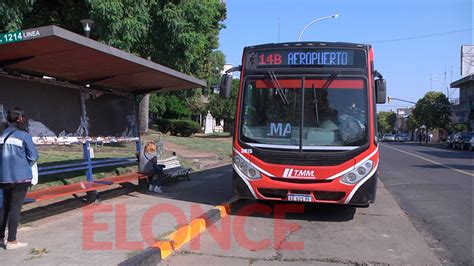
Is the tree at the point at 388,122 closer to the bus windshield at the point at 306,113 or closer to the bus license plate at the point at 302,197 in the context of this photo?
the bus windshield at the point at 306,113

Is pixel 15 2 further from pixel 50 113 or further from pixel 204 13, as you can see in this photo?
pixel 204 13

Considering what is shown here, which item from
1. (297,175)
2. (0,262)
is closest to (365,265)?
(297,175)

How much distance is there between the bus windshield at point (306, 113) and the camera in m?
8.84

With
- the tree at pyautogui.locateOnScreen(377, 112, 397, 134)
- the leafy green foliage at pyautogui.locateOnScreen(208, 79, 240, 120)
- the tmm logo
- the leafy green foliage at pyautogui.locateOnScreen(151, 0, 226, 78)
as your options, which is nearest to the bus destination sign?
the tmm logo

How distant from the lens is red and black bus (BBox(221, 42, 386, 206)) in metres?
8.62

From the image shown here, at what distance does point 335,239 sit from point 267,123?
2.46 metres

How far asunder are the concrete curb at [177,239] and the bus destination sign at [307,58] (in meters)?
2.77

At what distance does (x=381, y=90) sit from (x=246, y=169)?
112 inches

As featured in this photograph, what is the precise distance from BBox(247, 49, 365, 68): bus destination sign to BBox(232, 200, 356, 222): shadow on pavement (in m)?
2.80

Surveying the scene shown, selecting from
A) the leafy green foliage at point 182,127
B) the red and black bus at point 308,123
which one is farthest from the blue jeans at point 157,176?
the leafy green foliage at point 182,127

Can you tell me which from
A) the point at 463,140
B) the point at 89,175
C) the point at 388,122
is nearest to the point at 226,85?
the point at 89,175

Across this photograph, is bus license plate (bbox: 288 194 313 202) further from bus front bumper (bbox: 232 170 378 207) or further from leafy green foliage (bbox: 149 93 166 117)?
leafy green foliage (bbox: 149 93 166 117)

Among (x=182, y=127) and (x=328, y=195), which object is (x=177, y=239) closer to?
(x=328, y=195)

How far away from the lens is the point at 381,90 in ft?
30.2
